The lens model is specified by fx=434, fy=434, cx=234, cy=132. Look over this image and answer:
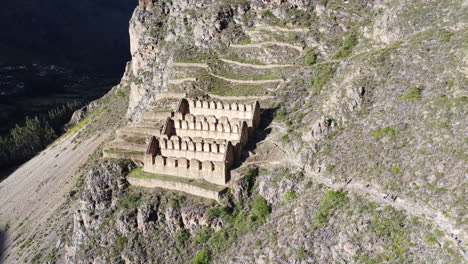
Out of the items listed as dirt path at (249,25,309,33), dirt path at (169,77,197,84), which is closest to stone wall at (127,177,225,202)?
dirt path at (169,77,197,84)

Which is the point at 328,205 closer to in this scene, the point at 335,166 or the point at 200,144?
the point at 335,166

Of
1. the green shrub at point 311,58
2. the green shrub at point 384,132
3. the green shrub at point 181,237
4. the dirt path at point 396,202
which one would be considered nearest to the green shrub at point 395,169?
the dirt path at point 396,202

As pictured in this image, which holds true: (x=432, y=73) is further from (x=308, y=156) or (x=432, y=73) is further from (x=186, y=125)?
(x=186, y=125)

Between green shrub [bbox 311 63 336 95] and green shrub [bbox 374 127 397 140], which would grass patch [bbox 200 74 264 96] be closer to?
green shrub [bbox 311 63 336 95]

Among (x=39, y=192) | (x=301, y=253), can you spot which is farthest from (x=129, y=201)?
(x=39, y=192)

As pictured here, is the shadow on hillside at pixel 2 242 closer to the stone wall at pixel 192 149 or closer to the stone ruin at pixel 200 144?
the stone ruin at pixel 200 144

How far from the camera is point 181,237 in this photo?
44688 mm

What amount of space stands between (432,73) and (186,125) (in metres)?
27.9

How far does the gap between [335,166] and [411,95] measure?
418 inches

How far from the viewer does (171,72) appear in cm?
7238

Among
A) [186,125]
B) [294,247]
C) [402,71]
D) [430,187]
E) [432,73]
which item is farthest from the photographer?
[186,125]

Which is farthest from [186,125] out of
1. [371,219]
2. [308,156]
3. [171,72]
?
[371,219]

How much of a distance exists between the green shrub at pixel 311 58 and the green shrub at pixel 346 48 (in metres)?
2.82

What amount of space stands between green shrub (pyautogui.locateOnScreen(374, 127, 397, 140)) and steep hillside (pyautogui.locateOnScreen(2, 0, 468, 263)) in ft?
0.46
